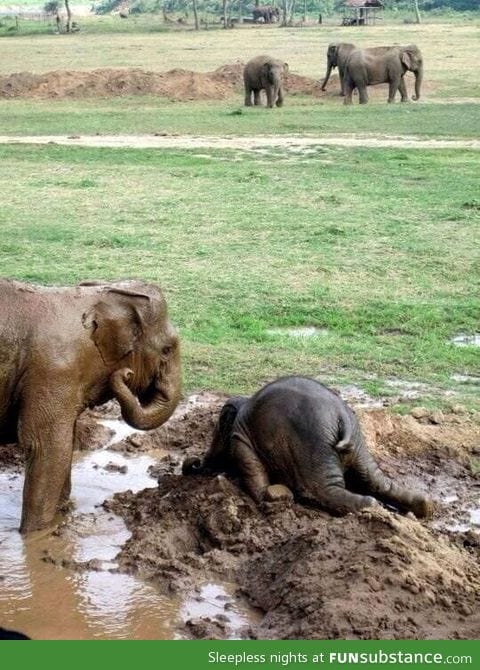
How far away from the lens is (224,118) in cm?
2977

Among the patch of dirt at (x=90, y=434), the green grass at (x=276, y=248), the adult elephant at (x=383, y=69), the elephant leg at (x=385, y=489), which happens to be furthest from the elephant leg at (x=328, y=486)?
the adult elephant at (x=383, y=69)

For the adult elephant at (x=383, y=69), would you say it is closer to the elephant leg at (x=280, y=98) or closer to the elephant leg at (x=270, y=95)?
the elephant leg at (x=280, y=98)

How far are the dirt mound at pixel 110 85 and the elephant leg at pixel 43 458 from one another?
94.8ft

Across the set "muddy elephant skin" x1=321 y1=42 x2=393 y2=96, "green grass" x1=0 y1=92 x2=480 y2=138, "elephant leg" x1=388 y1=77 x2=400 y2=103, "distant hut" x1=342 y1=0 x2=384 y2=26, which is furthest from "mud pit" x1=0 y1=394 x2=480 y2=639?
"distant hut" x1=342 y1=0 x2=384 y2=26

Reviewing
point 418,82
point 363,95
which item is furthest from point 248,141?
point 418,82

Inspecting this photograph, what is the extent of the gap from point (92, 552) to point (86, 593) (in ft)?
1.63

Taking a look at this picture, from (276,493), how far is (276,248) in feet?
23.2

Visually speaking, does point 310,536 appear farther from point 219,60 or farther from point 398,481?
point 219,60

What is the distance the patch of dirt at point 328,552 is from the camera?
18.7 ft

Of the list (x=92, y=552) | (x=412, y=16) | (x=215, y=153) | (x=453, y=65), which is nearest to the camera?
(x=92, y=552)

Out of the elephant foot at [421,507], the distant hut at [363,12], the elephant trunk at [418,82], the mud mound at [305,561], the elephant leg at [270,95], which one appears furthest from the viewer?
the distant hut at [363,12]

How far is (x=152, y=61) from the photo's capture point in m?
45.8

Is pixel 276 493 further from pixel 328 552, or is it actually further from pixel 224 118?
pixel 224 118

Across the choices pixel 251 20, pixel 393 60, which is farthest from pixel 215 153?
pixel 251 20
